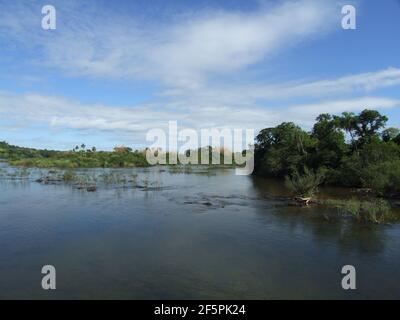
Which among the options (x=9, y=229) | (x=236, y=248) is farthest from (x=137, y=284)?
(x=9, y=229)

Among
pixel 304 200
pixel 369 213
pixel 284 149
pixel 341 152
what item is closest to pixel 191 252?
pixel 369 213

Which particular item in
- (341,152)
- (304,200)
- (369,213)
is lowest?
(369,213)

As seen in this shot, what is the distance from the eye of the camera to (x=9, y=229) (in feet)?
56.5

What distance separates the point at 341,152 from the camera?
4334 centimetres

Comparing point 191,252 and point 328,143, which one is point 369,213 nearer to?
point 191,252

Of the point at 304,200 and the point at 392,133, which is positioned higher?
the point at 392,133

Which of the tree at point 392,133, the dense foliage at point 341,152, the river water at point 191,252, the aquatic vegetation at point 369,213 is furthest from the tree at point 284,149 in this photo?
the river water at point 191,252

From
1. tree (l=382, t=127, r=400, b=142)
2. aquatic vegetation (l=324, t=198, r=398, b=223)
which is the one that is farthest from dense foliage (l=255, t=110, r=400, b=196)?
aquatic vegetation (l=324, t=198, r=398, b=223)

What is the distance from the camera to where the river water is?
10344 millimetres

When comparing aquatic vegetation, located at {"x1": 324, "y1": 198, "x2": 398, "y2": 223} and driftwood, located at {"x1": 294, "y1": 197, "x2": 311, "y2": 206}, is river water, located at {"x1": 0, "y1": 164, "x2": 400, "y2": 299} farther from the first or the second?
driftwood, located at {"x1": 294, "y1": 197, "x2": 311, "y2": 206}

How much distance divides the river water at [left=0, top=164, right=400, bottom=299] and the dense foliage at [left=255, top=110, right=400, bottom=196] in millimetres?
8357

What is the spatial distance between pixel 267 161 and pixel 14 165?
50.2 m

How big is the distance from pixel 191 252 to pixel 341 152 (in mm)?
34628
